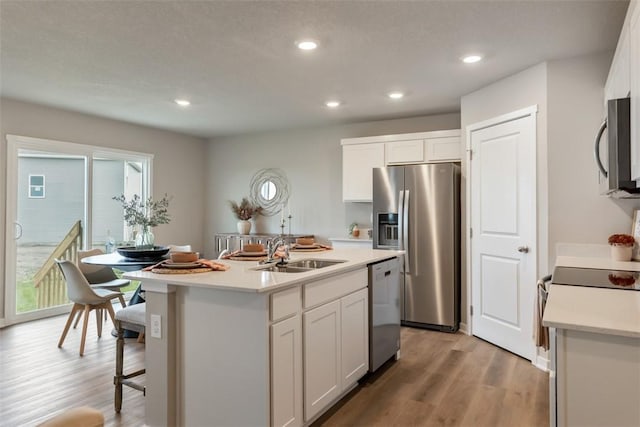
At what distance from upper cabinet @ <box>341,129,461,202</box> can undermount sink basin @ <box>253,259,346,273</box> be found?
7.61 ft

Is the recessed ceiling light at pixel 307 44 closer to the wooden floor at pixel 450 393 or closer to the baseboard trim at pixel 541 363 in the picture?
the wooden floor at pixel 450 393

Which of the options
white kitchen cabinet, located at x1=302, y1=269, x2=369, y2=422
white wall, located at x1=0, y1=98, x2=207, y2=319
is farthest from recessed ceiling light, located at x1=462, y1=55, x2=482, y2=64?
white wall, located at x1=0, y1=98, x2=207, y2=319

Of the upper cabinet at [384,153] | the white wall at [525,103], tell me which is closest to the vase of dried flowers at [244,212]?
the upper cabinet at [384,153]

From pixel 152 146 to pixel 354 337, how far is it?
4697 mm

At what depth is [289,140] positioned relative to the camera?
632cm

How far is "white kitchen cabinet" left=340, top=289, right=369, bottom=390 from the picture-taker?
272 cm

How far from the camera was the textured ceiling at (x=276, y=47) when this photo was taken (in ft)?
8.30

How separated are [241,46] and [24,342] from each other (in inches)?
136

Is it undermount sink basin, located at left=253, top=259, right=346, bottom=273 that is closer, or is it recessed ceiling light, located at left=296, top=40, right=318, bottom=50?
undermount sink basin, located at left=253, top=259, right=346, bottom=273

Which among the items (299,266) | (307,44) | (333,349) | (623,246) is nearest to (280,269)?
(299,266)

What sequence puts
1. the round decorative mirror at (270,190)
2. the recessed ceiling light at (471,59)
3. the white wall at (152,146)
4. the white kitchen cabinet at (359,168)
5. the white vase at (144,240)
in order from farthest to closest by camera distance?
the round decorative mirror at (270,190), the white kitchen cabinet at (359,168), the white wall at (152,146), the white vase at (144,240), the recessed ceiling light at (471,59)

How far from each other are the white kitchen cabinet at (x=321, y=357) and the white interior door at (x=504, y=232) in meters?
1.90

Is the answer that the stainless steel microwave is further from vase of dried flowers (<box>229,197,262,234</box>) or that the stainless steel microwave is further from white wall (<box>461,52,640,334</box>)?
vase of dried flowers (<box>229,197,262,234</box>)

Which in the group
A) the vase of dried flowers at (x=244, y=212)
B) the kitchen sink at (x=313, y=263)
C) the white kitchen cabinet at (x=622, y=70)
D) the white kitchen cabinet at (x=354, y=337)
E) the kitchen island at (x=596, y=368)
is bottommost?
the white kitchen cabinet at (x=354, y=337)
